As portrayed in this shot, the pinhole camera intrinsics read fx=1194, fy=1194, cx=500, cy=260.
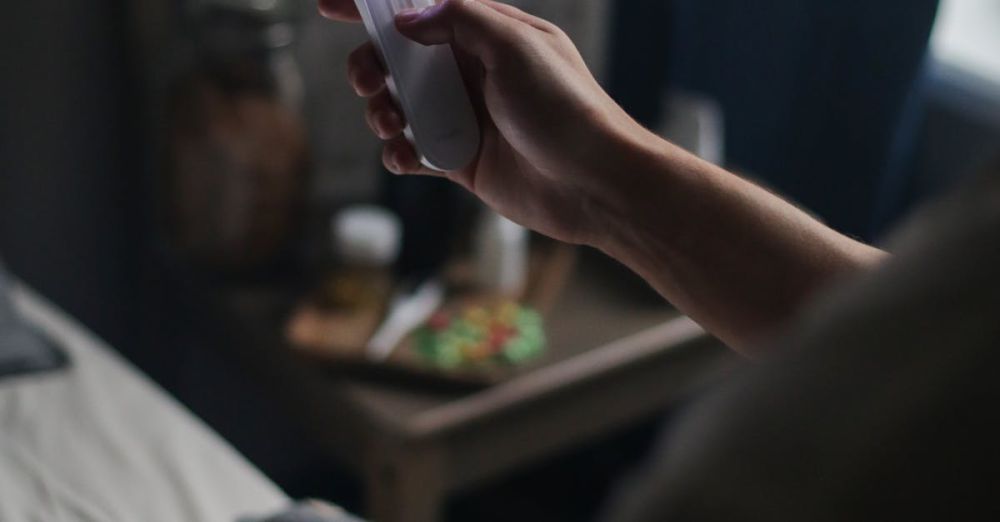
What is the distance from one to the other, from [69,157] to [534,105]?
90 cm

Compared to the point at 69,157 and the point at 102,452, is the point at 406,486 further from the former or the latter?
the point at 69,157

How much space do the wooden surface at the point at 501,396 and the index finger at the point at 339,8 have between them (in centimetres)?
48

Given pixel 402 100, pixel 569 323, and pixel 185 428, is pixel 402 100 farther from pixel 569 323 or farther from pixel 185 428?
pixel 569 323

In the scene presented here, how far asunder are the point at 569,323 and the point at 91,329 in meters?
0.66

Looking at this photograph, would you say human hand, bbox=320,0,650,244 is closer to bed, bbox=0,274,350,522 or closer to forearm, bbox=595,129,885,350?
forearm, bbox=595,129,885,350

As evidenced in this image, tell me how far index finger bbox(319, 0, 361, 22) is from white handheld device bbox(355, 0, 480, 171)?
1.3 inches

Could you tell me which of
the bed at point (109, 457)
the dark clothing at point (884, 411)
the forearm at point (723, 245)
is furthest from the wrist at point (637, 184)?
the dark clothing at point (884, 411)

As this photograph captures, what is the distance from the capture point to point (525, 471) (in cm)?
179

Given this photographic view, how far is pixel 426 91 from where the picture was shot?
0.74m

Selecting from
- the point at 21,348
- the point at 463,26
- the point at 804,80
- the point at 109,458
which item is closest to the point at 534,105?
the point at 463,26

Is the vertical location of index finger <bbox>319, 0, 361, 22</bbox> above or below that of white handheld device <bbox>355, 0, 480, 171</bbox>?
above

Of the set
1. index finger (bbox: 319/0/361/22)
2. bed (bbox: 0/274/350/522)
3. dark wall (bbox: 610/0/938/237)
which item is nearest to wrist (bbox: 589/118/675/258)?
index finger (bbox: 319/0/361/22)

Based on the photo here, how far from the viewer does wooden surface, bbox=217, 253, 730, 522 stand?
1159 mm

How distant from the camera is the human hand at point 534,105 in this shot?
712 mm
